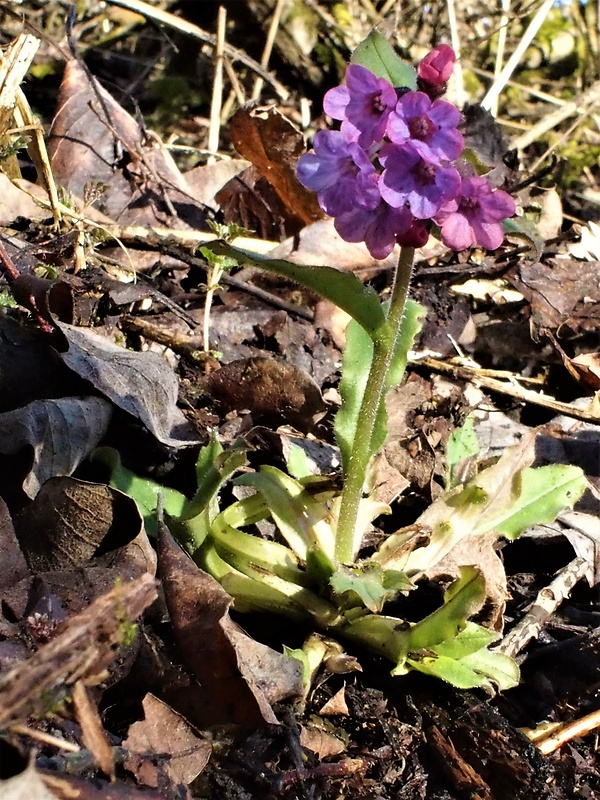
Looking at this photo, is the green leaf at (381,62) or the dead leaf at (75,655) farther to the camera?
the green leaf at (381,62)

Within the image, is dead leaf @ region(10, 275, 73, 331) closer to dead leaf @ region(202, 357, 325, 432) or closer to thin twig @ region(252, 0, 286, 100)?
dead leaf @ region(202, 357, 325, 432)

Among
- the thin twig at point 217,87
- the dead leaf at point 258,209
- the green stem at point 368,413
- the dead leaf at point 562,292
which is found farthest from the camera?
the thin twig at point 217,87

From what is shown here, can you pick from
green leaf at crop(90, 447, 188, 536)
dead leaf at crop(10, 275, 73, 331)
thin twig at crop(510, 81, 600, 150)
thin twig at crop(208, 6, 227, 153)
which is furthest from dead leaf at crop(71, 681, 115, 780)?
thin twig at crop(510, 81, 600, 150)

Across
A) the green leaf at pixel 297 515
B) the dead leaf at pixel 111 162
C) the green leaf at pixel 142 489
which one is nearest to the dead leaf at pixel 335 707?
the green leaf at pixel 297 515

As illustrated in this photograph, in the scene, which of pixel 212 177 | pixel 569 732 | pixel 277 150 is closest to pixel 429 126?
pixel 569 732

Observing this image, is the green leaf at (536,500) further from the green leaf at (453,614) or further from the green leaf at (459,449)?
the green leaf at (453,614)

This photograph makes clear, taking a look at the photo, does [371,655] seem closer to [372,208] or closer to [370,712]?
[370,712]

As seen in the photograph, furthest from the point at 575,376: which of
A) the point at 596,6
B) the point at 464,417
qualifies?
the point at 596,6

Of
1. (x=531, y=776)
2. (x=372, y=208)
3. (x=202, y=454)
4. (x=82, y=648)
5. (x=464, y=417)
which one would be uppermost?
(x=372, y=208)
